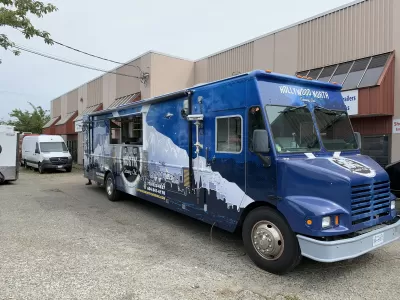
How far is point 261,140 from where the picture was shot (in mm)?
4328

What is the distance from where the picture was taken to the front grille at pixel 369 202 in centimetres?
406

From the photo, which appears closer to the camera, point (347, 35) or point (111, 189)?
point (111, 189)

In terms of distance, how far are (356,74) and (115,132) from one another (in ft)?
26.5

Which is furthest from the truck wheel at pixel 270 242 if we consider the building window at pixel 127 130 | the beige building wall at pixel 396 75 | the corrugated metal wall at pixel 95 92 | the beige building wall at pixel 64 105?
the beige building wall at pixel 64 105

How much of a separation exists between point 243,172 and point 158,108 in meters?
2.99

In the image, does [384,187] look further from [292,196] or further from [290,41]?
[290,41]

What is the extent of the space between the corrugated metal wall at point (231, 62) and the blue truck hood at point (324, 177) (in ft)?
36.8

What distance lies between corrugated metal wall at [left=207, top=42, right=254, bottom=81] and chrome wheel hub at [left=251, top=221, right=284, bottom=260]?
11.5 m

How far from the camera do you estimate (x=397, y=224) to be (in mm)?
4590

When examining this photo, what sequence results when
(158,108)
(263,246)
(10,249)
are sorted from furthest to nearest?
(158,108) < (10,249) < (263,246)

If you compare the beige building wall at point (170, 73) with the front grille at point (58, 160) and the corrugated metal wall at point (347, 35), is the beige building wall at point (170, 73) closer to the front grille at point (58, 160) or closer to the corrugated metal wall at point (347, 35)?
the front grille at point (58, 160)

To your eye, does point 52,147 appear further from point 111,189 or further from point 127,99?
point 111,189

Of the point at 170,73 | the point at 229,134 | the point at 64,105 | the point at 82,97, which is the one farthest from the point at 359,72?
the point at 64,105

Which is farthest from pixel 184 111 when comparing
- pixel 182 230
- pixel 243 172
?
pixel 182 230
